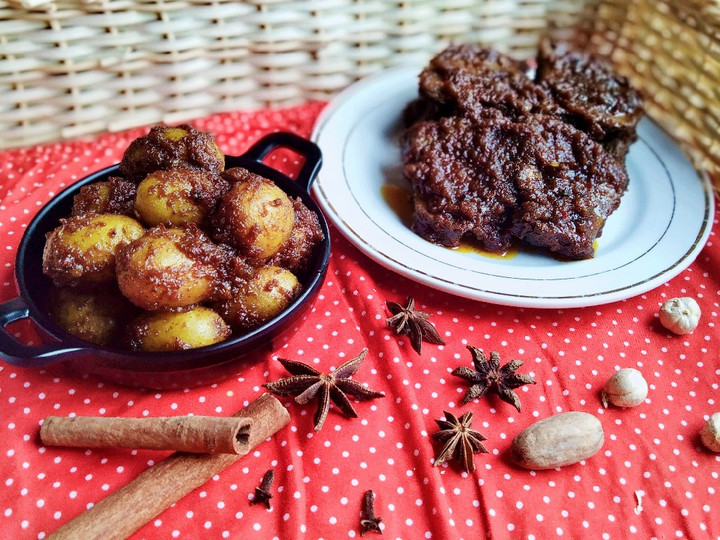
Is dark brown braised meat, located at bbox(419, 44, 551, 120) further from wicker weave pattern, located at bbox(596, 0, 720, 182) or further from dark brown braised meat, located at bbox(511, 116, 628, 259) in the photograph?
wicker weave pattern, located at bbox(596, 0, 720, 182)

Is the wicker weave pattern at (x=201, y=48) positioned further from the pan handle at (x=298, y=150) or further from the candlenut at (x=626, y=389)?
the candlenut at (x=626, y=389)

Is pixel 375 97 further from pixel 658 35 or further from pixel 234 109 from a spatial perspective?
pixel 658 35

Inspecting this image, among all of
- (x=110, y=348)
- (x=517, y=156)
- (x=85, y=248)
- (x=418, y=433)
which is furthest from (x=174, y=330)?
(x=517, y=156)

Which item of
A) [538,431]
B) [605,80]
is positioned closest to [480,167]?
[605,80]

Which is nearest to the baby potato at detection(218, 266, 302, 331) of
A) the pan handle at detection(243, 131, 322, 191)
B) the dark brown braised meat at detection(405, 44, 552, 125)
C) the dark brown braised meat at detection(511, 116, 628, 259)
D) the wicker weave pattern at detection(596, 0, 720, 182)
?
the pan handle at detection(243, 131, 322, 191)

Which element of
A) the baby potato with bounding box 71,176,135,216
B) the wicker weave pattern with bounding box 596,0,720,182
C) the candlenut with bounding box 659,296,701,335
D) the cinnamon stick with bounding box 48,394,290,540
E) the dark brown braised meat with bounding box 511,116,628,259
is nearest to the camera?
the cinnamon stick with bounding box 48,394,290,540

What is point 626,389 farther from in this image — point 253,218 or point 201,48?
point 201,48

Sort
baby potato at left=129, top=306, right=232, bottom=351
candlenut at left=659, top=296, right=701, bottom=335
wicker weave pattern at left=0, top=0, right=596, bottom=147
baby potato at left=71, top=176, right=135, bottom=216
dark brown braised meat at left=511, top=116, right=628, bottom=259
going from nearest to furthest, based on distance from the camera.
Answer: baby potato at left=129, top=306, right=232, bottom=351 → baby potato at left=71, top=176, right=135, bottom=216 → candlenut at left=659, top=296, right=701, bottom=335 → dark brown braised meat at left=511, top=116, right=628, bottom=259 → wicker weave pattern at left=0, top=0, right=596, bottom=147
